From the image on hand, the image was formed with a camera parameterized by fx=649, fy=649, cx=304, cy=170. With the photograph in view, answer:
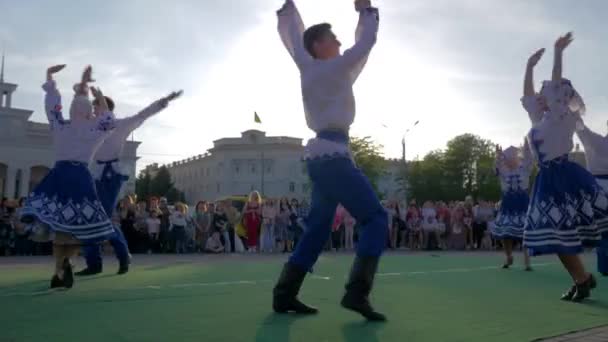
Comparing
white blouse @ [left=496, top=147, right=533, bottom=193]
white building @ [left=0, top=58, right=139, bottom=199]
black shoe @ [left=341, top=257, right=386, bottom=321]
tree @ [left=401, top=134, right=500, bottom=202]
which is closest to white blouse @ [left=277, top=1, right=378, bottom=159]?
black shoe @ [left=341, top=257, right=386, bottom=321]

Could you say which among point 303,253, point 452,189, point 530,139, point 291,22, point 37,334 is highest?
point 452,189

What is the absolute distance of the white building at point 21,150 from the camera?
199 ft

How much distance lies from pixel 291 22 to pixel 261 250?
15144 mm

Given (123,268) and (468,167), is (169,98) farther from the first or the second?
(468,167)

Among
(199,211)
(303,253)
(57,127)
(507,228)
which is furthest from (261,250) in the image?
(303,253)

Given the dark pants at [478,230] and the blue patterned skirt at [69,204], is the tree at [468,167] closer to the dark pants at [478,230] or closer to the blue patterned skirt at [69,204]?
the dark pants at [478,230]

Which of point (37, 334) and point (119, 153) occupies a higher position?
point (119, 153)

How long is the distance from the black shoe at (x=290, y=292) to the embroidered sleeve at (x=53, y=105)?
3274mm

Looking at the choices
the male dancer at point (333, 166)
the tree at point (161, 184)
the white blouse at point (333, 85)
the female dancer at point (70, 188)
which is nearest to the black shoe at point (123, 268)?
the female dancer at point (70, 188)

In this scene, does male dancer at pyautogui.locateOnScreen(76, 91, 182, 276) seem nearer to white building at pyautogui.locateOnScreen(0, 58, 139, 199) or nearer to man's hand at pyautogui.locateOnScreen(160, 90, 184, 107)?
man's hand at pyautogui.locateOnScreen(160, 90, 184, 107)

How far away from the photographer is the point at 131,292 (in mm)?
6164

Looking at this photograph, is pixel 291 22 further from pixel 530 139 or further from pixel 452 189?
pixel 452 189

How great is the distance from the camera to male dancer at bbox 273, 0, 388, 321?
4.54 m

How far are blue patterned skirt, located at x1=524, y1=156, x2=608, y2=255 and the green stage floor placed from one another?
1.77 ft
